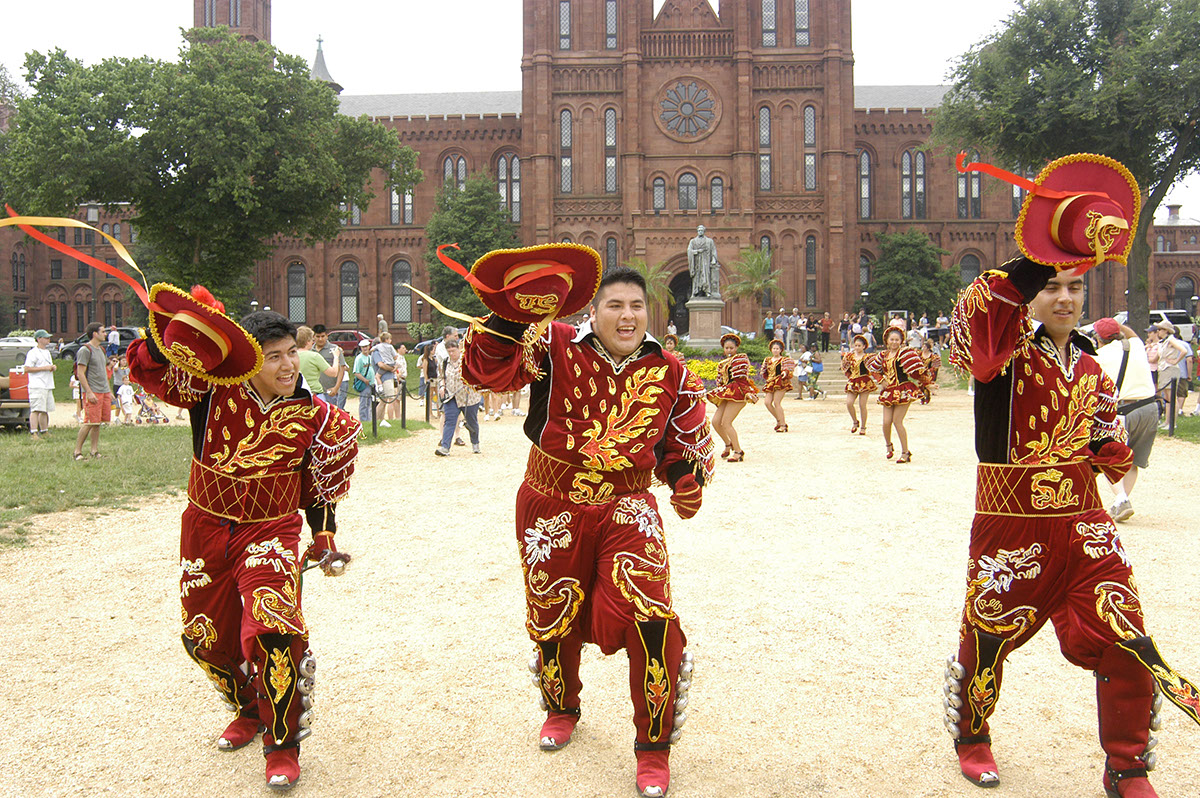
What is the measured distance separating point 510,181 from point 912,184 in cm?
2410

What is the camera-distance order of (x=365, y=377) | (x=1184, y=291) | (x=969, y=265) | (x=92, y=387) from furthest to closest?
(x=1184, y=291) < (x=969, y=265) < (x=365, y=377) < (x=92, y=387)

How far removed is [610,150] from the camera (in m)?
52.2

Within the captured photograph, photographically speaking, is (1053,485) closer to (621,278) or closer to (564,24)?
(621,278)

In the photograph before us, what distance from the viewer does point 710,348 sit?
33219 millimetres

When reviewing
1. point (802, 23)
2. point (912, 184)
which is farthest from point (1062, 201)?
point (912, 184)

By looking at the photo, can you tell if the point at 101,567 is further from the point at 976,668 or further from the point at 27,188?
the point at 27,188

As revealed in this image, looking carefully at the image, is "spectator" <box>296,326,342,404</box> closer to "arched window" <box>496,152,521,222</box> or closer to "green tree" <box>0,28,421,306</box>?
"green tree" <box>0,28,421,306</box>

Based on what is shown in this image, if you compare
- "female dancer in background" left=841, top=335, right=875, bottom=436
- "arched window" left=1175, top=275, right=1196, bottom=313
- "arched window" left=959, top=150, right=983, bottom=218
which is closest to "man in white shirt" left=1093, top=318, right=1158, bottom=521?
"female dancer in background" left=841, top=335, right=875, bottom=436

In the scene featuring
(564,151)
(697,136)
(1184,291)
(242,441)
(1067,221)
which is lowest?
(242,441)

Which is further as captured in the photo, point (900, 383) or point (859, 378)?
point (859, 378)

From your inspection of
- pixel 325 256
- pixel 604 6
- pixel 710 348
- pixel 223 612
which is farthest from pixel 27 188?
pixel 223 612

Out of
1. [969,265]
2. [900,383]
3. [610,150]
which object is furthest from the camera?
[969,265]

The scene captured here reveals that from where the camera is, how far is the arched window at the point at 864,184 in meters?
58.8

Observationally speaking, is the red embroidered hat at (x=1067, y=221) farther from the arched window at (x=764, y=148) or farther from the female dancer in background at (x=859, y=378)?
the arched window at (x=764, y=148)
